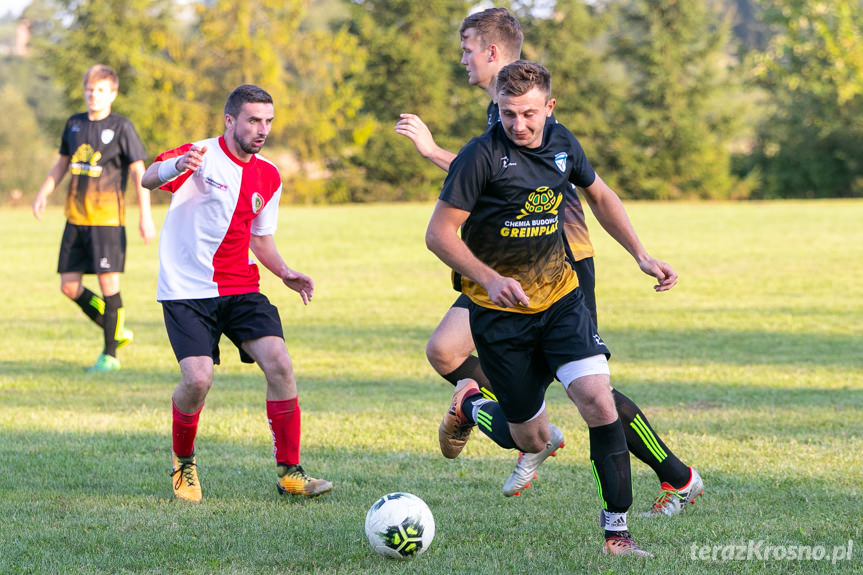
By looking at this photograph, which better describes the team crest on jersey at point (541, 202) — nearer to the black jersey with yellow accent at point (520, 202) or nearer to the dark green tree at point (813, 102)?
the black jersey with yellow accent at point (520, 202)

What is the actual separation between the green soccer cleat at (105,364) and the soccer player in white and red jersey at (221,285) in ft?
13.9

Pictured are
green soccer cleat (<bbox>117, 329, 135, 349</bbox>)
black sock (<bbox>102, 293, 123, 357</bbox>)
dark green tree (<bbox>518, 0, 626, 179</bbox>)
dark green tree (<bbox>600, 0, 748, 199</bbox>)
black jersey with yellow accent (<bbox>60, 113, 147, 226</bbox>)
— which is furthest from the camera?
dark green tree (<bbox>518, 0, 626, 179</bbox>)

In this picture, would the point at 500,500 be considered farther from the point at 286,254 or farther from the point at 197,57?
the point at 197,57

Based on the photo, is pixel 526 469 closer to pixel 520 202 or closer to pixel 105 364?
pixel 520 202

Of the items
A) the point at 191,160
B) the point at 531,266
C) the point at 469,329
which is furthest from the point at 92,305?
the point at 531,266

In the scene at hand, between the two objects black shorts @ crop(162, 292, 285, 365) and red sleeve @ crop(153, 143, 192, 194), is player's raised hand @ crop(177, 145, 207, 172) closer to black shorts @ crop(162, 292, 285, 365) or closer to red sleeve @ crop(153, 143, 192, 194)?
red sleeve @ crop(153, 143, 192, 194)

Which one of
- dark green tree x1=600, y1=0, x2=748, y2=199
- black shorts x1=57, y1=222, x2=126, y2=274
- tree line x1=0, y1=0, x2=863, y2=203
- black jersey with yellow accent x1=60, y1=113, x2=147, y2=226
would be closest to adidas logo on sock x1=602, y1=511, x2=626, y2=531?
black shorts x1=57, y1=222, x2=126, y2=274

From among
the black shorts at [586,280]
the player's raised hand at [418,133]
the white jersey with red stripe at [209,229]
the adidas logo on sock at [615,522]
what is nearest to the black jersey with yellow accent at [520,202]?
the player's raised hand at [418,133]

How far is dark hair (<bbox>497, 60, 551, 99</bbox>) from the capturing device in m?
4.15

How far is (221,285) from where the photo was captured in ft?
17.2

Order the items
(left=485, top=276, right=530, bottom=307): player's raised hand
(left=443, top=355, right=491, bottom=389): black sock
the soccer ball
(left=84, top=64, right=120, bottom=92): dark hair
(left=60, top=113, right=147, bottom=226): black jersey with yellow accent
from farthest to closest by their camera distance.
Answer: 1. (left=60, top=113, right=147, bottom=226): black jersey with yellow accent
2. (left=84, top=64, right=120, bottom=92): dark hair
3. (left=443, top=355, right=491, bottom=389): black sock
4. the soccer ball
5. (left=485, top=276, right=530, bottom=307): player's raised hand

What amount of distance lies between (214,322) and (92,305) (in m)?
4.48

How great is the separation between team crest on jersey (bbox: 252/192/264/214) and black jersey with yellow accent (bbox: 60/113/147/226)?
413 cm

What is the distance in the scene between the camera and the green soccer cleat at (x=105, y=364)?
9.22 m
